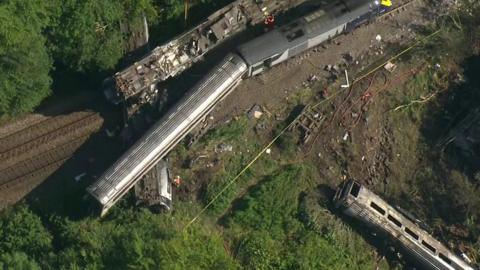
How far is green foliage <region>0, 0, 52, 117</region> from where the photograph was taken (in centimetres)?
2705

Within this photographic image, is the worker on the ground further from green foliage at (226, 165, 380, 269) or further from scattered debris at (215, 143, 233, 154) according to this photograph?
green foliage at (226, 165, 380, 269)

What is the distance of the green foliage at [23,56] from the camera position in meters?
27.0

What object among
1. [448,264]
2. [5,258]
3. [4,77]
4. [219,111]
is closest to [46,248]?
[5,258]

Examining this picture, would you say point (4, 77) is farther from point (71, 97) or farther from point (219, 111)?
point (219, 111)

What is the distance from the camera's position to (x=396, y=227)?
32031mm

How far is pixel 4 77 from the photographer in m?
28.6

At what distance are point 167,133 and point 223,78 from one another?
403 centimetres

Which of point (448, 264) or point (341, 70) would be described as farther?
point (341, 70)

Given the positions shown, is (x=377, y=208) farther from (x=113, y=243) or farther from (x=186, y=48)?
(x=113, y=243)

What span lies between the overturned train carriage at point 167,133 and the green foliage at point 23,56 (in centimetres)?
544

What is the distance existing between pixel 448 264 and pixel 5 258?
21885 millimetres

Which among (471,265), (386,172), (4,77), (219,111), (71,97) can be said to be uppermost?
(4,77)

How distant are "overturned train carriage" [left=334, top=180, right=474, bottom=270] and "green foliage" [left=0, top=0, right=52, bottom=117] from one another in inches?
643

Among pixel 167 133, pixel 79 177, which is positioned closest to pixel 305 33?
pixel 167 133
